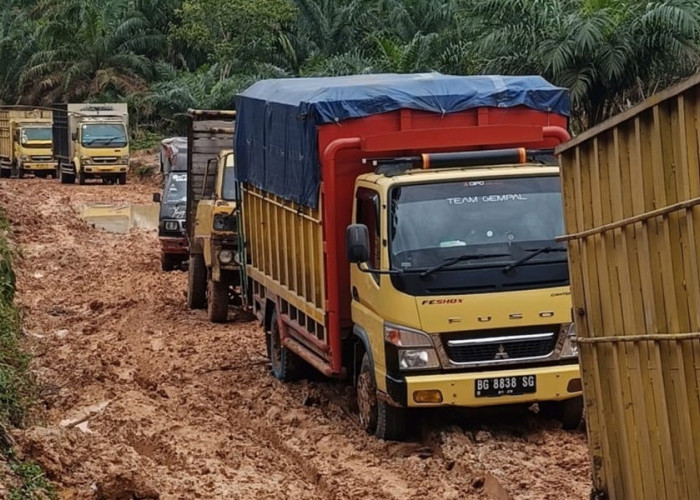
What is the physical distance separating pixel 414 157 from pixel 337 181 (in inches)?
25.9

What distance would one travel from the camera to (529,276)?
9734 mm

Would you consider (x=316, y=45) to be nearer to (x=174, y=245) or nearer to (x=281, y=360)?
(x=174, y=245)

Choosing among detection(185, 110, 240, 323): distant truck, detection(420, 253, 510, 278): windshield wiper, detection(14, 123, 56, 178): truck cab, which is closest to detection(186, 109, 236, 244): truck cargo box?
detection(185, 110, 240, 323): distant truck

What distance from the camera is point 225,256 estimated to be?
16.7 m

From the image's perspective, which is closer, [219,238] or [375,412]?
[375,412]

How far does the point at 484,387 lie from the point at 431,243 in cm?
112

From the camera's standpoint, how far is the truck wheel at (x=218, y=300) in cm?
1691

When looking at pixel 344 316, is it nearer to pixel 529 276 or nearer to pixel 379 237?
pixel 379 237

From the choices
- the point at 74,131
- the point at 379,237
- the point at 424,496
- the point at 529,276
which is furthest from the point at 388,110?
the point at 74,131

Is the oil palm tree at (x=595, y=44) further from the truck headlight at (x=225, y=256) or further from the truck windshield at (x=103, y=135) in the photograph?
the truck windshield at (x=103, y=135)

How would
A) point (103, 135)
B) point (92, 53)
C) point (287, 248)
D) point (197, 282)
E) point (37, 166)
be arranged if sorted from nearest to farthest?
point (287, 248), point (197, 282), point (103, 135), point (37, 166), point (92, 53)

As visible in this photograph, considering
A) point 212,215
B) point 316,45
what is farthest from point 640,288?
point 316,45

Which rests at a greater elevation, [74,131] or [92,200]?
[74,131]

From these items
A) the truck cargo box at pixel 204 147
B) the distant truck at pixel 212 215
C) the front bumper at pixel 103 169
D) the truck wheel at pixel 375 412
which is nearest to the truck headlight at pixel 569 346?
the truck wheel at pixel 375 412
